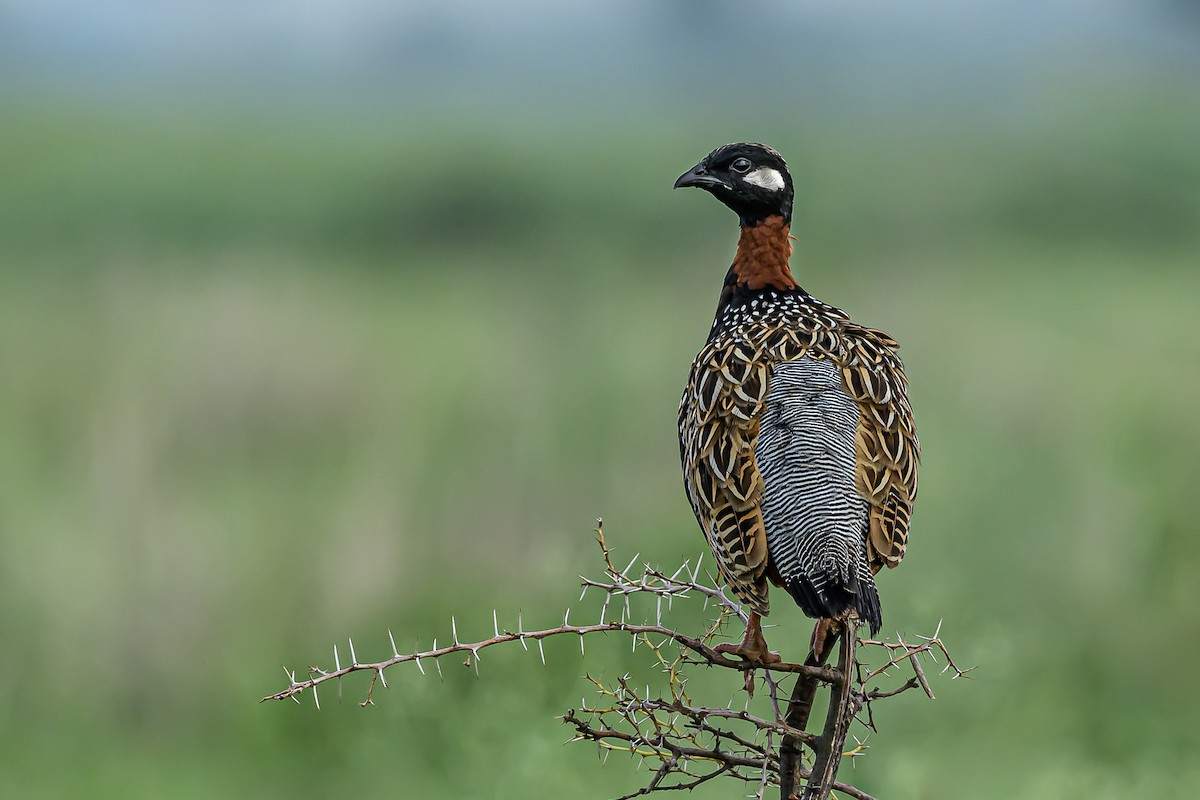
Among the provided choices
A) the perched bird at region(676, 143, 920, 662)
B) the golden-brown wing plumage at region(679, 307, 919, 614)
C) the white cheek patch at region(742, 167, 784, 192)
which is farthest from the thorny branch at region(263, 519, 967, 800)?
the white cheek patch at region(742, 167, 784, 192)

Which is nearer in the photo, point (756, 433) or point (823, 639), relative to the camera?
point (823, 639)

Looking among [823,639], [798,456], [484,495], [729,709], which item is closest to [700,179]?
[798,456]

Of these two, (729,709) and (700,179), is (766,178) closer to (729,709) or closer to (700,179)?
(700,179)

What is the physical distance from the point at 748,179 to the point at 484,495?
6562 millimetres

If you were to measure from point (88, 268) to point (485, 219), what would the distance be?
673 centimetres

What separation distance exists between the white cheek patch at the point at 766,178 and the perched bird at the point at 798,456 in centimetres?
3

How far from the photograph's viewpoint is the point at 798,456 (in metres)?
4.25

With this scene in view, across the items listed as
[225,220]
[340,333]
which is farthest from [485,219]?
[340,333]

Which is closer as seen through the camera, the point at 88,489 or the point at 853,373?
the point at 853,373

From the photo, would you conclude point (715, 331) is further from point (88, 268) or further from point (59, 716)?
point (88, 268)

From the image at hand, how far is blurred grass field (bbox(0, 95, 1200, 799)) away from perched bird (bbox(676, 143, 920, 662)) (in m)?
2.07

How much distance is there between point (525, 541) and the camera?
10891 millimetres

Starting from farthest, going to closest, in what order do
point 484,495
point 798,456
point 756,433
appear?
point 484,495, point 756,433, point 798,456

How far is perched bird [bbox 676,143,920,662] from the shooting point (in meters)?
3.96
